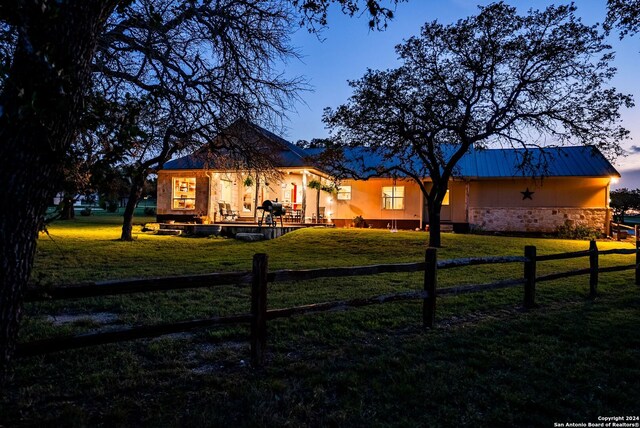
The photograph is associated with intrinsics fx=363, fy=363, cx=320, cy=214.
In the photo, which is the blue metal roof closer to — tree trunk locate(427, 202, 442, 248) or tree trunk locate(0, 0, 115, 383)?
tree trunk locate(427, 202, 442, 248)

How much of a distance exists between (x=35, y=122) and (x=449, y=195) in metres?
23.8

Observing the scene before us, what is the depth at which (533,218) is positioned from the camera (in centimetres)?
2191

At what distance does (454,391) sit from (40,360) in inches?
164

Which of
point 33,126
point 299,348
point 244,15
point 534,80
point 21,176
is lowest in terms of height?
point 299,348

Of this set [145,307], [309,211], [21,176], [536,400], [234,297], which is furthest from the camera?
[309,211]

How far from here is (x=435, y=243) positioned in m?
14.9

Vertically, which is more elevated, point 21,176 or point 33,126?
point 33,126

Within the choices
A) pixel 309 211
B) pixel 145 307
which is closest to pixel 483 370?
pixel 145 307

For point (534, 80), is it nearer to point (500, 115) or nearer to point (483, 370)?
point (500, 115)

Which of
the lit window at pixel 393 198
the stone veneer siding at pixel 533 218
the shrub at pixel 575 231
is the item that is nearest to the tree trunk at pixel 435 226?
the lit window at pixel 393 198

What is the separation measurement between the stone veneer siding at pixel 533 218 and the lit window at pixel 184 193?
17.5 m

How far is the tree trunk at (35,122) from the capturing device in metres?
2.11

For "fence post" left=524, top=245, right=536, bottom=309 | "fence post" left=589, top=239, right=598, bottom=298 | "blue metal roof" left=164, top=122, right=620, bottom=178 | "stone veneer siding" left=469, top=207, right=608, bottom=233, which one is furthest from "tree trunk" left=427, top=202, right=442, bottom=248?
"stone veneer siding" left=469, top=207, right=608, bottom=233

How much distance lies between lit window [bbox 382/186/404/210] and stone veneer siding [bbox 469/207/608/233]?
4.41 metres
